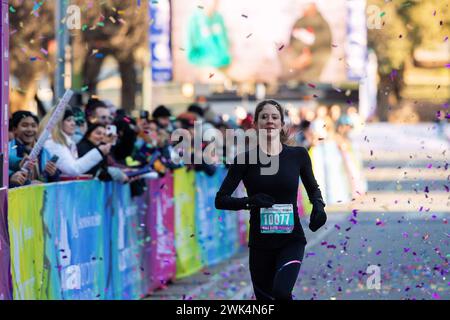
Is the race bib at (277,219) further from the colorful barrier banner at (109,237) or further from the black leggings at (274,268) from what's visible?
the colorful barrier banner at (109,237)

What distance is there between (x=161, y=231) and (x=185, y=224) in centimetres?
113

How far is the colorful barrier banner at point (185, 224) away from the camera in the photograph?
50.5ft

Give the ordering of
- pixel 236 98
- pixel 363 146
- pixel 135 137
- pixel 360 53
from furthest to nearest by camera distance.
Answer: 1. pixel 236 98
2. pixel 363 146
3. pixel 360 53
4. pixel 135 137

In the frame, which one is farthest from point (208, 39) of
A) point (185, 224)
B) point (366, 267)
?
point (366, 267)

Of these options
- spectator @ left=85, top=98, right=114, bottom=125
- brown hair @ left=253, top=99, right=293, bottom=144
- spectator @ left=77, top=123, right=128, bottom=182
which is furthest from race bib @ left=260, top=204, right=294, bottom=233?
spectator @ left=85, top=98, right=114, bottom=125

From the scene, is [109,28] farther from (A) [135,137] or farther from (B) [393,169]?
(A) [135,137]

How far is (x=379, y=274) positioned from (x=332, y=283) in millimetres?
706

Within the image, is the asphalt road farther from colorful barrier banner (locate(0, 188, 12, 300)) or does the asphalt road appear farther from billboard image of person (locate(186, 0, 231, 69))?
billboard image of person (locate(186, 0, 231, 69))

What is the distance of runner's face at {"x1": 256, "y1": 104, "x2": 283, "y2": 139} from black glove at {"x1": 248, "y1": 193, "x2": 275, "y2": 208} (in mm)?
473

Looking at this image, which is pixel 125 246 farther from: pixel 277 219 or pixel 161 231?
pixel 277 219

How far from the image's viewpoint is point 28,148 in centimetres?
1142

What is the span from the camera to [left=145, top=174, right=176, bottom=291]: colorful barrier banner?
14.2 metres

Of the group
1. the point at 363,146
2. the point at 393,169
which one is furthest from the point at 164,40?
the point at 363,146

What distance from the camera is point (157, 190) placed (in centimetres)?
1451
